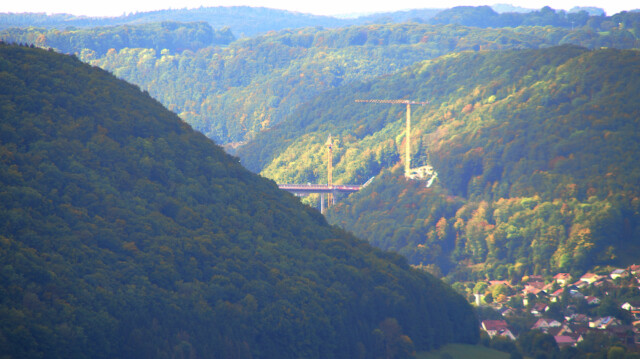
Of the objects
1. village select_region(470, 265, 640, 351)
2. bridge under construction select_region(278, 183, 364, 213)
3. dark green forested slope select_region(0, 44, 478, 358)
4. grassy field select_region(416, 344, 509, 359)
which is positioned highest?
dark green forested slope select_region(0, 44, 478, 358)

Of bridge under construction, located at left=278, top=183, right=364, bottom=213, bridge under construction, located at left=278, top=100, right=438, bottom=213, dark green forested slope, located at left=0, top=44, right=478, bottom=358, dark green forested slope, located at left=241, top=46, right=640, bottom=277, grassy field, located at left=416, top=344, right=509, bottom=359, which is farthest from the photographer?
bridge under construction, located at left=278, top=183, right=364, bottom=213

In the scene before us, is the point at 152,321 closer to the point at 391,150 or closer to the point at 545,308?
the point at 545,308

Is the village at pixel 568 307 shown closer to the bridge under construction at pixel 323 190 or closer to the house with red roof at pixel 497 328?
the house with red roof at pixel 497 328

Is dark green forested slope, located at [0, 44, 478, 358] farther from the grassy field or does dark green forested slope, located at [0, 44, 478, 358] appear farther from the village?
the village

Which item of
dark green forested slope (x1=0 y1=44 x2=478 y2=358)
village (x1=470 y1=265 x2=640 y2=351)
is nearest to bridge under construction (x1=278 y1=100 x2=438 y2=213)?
village (x1=470 y1=265 x2=640 y2=351)

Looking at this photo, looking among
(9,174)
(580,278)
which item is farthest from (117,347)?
(580,278)
